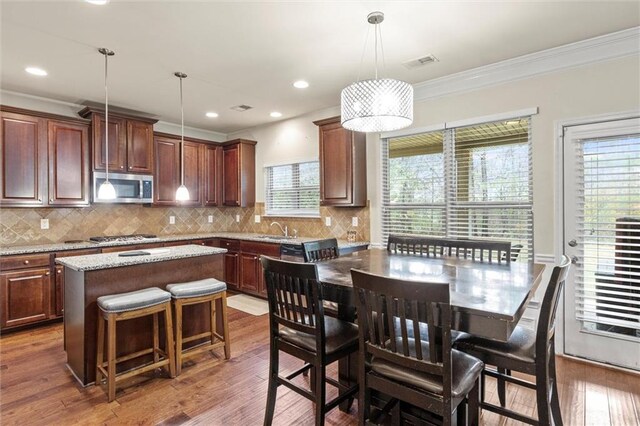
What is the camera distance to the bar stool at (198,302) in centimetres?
271

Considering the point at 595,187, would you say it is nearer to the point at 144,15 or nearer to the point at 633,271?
the point at 633,271

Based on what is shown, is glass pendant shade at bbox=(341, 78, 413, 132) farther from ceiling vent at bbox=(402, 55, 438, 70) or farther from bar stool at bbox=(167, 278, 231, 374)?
bar stool at bbox=(167, 278, 231, 374)

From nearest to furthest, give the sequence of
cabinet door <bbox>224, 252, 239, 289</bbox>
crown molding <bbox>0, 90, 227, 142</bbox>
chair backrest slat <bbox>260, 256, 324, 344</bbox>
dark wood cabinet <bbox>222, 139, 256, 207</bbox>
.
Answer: chair backrest slat <bbox>260, 256, 324, 344</bbox> < crown molding <bbox>0, 90, 227, 142</bbox> < cabinet door <bbox>224, 252, 239, 289</bbox> < dark wood cabinet <bbox>222, 139, 256, 207</bbox>

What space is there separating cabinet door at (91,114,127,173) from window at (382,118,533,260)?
347 centimetres

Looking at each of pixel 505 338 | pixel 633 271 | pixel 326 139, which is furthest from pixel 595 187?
pixel 326 139

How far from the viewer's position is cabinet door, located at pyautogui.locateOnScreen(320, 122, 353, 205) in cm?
423

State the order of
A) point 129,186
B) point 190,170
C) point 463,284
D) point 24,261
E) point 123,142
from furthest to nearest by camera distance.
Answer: point 190,170 → point 129,186 → point 123,142 → point 24,261 → point 463,284

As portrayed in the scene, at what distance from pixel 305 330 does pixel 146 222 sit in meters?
4.39

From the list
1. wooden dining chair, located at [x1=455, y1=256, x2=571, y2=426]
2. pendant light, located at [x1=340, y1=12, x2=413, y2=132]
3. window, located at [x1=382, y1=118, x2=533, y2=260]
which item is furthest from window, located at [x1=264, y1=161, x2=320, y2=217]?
wooden dining chair, located at [x1=455, y1=256, x2=571, y2=426]

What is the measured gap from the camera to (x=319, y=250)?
2.85 metres

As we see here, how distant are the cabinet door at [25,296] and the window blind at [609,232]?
5.40 m

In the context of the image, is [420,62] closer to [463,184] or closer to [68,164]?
[463,184]

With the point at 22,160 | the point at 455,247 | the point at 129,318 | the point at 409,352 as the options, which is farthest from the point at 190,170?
the point at 409,352

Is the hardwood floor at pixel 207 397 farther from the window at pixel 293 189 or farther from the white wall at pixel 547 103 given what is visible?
the window at pixel 293 189
